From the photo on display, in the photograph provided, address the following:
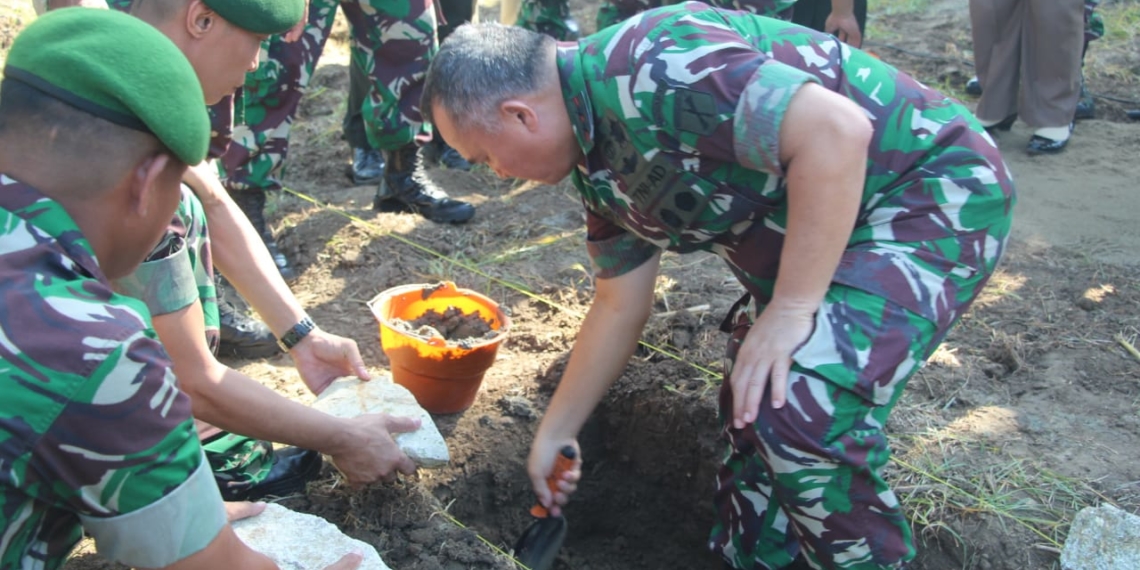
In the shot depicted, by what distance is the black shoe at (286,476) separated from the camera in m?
2.69

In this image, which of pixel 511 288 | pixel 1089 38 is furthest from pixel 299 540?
pixel 1089 38

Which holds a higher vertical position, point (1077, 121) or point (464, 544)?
point (464, 544)

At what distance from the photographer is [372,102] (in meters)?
4.44

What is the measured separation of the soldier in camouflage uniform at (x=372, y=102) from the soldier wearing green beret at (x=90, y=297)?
248 centimetres

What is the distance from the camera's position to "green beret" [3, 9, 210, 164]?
1435mm

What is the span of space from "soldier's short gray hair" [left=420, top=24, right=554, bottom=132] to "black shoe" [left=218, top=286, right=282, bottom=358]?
1662 mm

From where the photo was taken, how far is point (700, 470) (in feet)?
10.3

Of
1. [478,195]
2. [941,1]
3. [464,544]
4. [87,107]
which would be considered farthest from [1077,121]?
[87,107]

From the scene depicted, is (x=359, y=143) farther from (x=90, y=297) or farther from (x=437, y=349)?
(x=90, y=297)

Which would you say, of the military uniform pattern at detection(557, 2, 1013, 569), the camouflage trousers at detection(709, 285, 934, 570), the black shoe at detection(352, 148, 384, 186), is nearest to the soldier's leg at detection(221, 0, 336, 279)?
the black shoe at detection(352, 148, 384, 186)

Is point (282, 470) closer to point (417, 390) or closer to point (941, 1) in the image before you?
point (417, 390)

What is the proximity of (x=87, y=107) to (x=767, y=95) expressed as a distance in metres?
1.20

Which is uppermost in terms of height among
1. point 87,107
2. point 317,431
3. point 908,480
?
point 87,107

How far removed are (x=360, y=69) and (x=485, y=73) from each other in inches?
107
